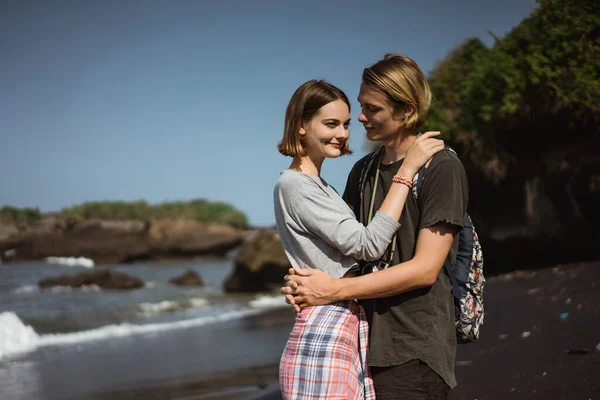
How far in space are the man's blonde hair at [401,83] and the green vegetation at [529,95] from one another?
7.00 m

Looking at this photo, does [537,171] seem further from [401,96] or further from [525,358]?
[401,96]

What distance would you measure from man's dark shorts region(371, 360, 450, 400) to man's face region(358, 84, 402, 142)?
0.98 m

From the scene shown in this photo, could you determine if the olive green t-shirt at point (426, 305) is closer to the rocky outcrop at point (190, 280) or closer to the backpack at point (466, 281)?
the backpack at point (466, 281)

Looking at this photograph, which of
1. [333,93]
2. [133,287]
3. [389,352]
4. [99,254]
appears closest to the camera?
[389,352]

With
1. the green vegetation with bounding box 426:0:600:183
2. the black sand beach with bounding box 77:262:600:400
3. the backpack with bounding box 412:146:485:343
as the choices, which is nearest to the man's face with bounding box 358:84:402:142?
the backpack with bounding box 412:146:485:343

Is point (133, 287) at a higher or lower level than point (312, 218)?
lower

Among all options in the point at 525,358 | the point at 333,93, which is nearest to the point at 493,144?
the point at 525,358

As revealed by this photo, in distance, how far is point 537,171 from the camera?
32.8 ft

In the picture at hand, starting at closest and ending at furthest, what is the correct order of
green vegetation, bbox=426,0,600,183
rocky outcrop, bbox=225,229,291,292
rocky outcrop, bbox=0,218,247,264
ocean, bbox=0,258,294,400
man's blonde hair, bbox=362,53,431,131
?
man's blonde hair, bbox=362,53,431,131 → ocean, bbox=0,258,294,400 → green vegetation, bbox=426,0,600,183 → rocky outcrop, bbox=225,229,291,292 → rocky outcrop, bbox=0,218,247,264

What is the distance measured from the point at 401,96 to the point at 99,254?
45.3 m

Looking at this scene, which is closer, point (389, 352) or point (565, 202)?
point (389, 352)

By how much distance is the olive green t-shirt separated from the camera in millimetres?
2291

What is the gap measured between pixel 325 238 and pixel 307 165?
1.43 feet

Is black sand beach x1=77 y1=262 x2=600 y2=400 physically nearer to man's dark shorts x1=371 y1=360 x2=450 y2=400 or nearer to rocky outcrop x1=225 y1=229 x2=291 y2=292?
man's dark shorts x1=371 y1=360 x2=450 y2=400
